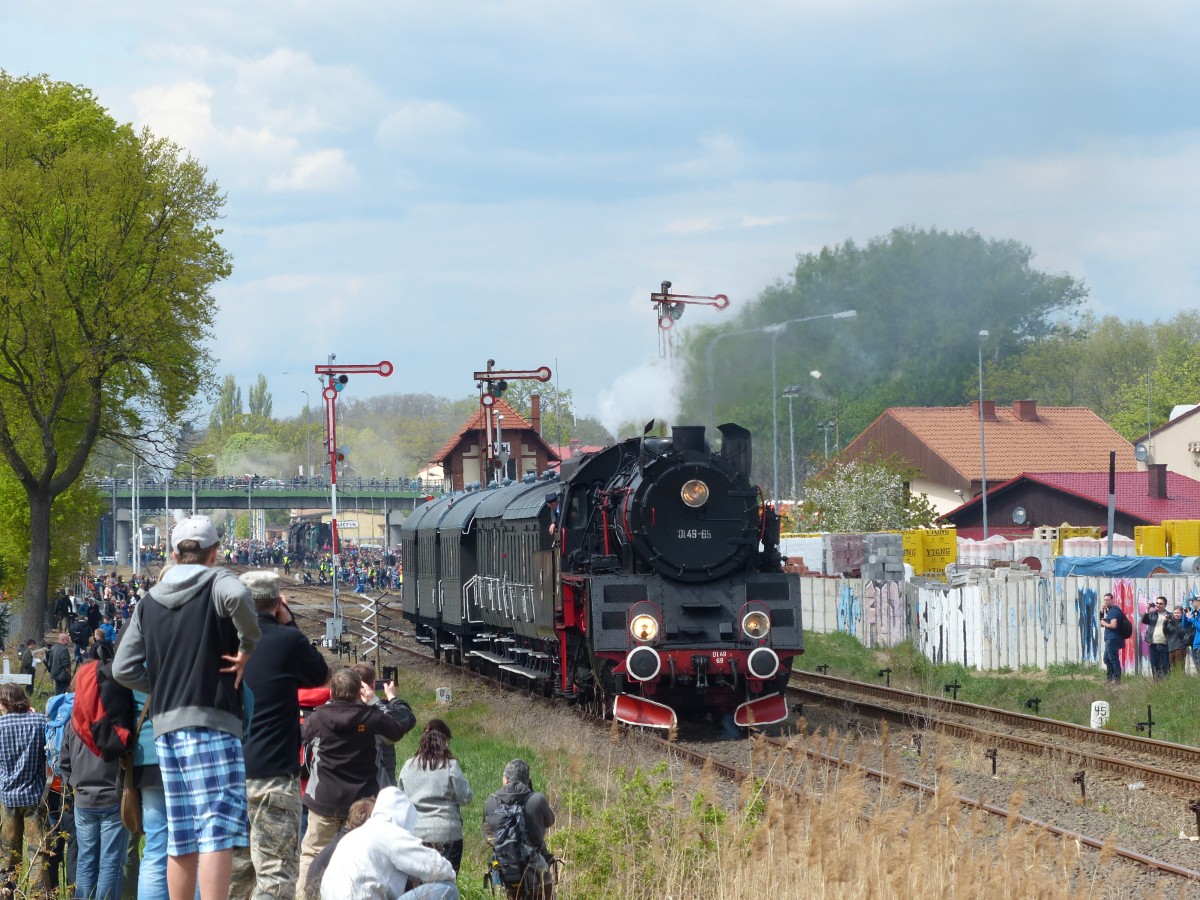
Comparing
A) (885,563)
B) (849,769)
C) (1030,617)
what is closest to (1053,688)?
(1030,617)

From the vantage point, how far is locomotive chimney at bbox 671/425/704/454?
18.7 meters

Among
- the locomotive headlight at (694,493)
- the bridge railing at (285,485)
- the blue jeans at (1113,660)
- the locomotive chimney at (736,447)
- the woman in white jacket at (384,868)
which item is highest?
the bridge railing at (285,485)

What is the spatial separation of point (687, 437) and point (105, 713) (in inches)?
465

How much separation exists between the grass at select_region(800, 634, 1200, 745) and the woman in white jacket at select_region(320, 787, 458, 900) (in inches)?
539

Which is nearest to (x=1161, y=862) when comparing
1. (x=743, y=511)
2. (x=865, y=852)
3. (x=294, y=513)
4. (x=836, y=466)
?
(x=865, y=852)

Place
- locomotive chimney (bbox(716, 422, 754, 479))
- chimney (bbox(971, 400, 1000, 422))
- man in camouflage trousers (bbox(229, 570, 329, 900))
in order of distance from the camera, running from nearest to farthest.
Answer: man in camouflage trousers (bbox(229, 570, 329, 900)), locomotive chimney (bbox(716, 422, 754, 479)), chimney (bbox(971, 400, 1000, 422))

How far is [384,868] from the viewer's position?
7059 mm

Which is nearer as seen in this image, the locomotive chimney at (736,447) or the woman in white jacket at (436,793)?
the woman in white jacket at (436,793)

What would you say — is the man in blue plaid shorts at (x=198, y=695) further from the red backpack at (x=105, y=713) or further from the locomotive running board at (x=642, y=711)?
the locomotive running board at (x=642, y=711)

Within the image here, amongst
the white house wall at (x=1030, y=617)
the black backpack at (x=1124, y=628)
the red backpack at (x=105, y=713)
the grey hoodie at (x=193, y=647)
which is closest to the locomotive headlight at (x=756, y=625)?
the black backpack at (x=1124, y=628)

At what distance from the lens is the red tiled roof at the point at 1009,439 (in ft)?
211

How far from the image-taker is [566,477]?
772 inches

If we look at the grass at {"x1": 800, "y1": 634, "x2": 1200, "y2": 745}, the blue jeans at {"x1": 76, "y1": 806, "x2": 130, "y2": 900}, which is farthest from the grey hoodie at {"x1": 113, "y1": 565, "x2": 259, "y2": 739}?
the grass at {"x1": 800, "y1": 634, "x2": 1200, "y2": 745}

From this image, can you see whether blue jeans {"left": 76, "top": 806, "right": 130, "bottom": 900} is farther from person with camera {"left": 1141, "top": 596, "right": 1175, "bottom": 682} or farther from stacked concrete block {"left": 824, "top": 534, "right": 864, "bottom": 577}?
stacked concrete block {"left": 824, "top": 534, "right": 864, "bottom": 577}
